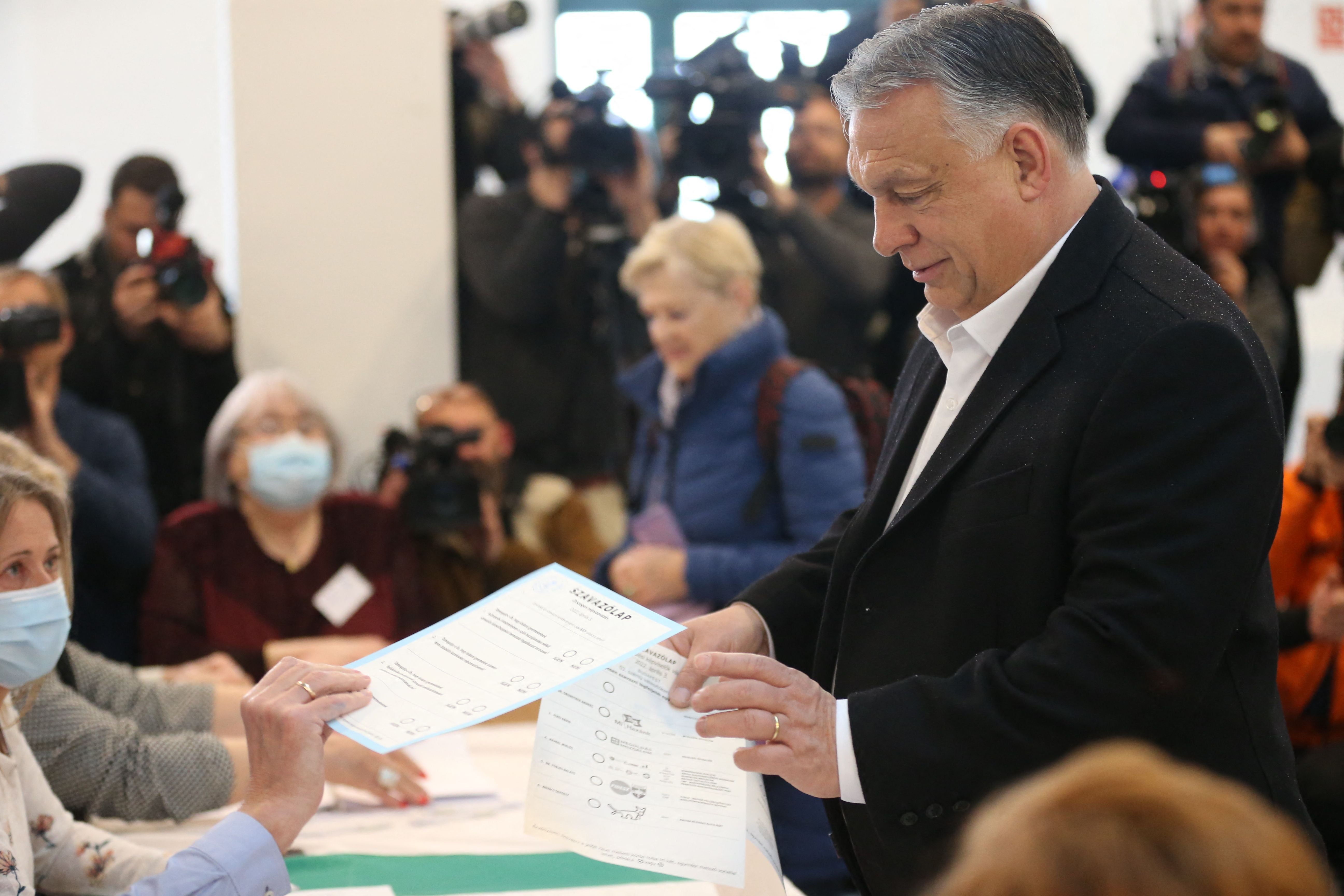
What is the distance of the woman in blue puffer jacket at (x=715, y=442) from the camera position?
310 centimetres

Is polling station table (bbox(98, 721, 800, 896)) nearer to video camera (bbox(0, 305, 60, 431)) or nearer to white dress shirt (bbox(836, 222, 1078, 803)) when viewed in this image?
white dress shirt (bbox(836, 222, 1078, 803))

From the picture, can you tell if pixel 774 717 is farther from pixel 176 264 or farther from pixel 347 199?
pixel 347 199

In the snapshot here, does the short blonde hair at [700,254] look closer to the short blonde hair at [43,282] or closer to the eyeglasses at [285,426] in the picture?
the eyeglasses at [285,426]

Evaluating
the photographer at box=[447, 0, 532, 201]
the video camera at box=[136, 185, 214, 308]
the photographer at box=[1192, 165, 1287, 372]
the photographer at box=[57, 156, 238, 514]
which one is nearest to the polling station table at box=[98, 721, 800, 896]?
the photographer at box=[57, 156, 238, 514]

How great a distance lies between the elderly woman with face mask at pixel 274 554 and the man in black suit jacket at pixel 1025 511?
6.41ft

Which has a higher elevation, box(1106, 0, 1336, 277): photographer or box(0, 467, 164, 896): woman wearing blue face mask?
box(1106, 0, 1336, 277): photographer

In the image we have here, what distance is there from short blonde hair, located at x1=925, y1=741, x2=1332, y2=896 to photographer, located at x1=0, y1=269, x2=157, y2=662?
2996 mm

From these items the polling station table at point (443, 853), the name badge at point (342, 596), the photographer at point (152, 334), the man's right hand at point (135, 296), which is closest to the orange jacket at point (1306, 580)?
the polling station table at point (443, 853)

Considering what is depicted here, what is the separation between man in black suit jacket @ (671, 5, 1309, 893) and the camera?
1359mm

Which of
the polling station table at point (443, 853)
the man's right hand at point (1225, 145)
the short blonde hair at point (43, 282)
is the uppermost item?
the man's right hand at point (1225, 145)

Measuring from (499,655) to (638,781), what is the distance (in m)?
0.20

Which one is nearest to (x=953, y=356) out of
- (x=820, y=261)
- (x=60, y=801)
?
(x=60, y=801)

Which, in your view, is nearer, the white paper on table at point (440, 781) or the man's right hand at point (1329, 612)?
the white paper on table at point (440, 781)

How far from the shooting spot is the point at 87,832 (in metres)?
2.02
